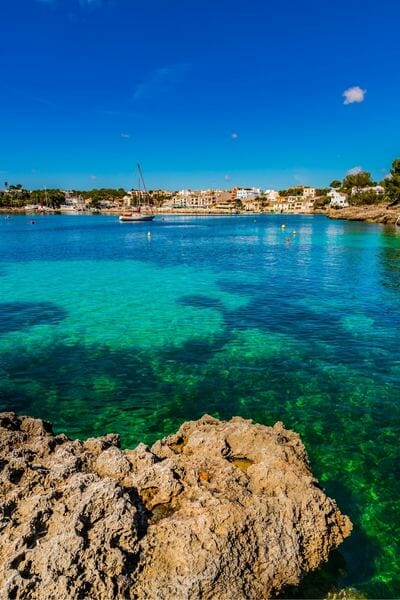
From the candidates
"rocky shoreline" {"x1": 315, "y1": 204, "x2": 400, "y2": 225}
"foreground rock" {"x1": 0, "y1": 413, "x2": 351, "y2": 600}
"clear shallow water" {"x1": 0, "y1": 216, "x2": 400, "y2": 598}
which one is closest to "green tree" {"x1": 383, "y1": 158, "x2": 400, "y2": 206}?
"rocky shoreline" {"x1": 315, "y1": 204, "x2": 400, "y2": 225}

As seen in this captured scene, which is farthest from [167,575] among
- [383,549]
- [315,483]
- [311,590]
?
[383,549]

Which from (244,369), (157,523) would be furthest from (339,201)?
(157,523)

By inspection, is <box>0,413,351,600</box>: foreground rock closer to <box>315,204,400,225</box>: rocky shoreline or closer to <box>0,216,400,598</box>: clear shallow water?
<box>0,216,400,598</box>: clear shallow water

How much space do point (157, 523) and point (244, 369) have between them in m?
8.14

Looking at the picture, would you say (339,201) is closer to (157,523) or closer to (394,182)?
(394,182)

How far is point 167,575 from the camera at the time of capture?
4.54 meters

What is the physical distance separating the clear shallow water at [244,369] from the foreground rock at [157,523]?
33.3 inches

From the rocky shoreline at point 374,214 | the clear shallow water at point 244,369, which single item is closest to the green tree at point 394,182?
the rocky shoreline at point 374,214

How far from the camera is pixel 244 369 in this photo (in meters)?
12.9

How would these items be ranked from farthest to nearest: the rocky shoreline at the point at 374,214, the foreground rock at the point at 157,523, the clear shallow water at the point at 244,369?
the rocky shoreline at the point at 374,214 → the clear shallow water at the point at 244,369 → the foreground rock at the point at 157,523

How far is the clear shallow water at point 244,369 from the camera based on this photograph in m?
7.65

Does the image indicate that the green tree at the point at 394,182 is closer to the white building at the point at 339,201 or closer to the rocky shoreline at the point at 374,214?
the rocky shoreline at the point at 374,214

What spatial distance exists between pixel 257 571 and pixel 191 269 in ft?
107

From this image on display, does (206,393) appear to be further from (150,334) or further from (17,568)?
(17,568)
